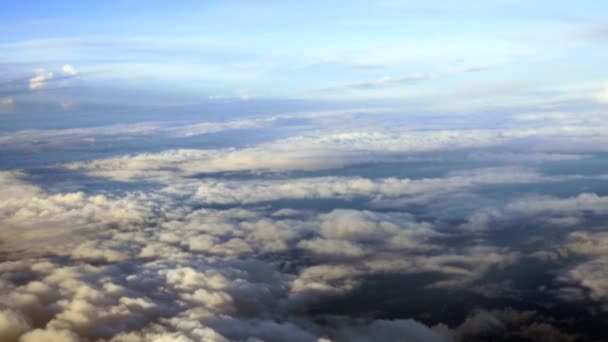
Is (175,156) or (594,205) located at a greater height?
(175,156)

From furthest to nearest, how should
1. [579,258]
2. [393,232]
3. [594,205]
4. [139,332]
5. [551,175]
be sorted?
[551,175], [594,205], [393,232], [579,258], [139,332]

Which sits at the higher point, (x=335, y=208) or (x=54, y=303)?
(x=335, y=208)

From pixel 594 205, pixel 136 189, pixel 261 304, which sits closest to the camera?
pixel 261 304

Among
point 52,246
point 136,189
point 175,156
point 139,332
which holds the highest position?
point 175,156

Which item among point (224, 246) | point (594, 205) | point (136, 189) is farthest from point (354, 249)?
point (136, 189)

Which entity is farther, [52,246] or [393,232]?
[393,232]

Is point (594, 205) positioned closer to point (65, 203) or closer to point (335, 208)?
point (335, 208)

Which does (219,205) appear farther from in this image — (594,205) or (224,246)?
(594,205)

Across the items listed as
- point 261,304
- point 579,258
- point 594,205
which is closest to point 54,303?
point 261,304

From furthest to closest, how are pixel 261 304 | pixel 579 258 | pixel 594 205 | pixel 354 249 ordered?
pixel 594 205 < pixel 354 249 < pixel 579 258 < pixel 261 304
